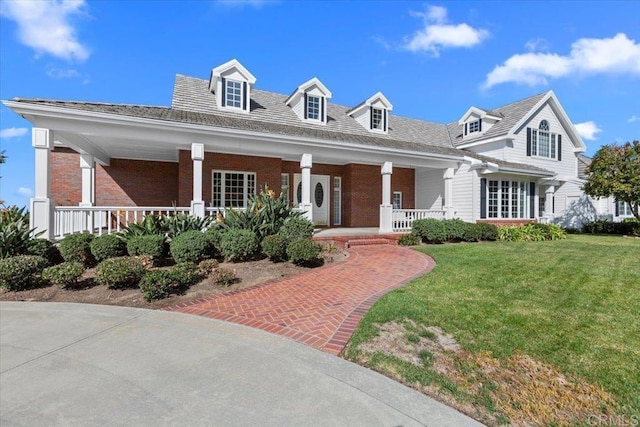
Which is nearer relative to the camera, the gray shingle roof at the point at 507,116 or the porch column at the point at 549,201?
the gray shingle roof at the point at 507,116

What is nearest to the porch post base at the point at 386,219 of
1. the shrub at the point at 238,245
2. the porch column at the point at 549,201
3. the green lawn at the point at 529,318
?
the green lawn at the point at 529,318

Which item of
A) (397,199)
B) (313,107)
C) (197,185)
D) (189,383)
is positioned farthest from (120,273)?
(397,199)

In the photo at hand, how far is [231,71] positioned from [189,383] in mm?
13914

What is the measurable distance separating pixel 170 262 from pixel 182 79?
10867 mm

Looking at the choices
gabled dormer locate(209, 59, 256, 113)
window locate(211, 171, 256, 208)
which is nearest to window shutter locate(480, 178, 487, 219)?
window locate(211, 171, 256, 208)

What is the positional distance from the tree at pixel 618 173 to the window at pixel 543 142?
3014 mm

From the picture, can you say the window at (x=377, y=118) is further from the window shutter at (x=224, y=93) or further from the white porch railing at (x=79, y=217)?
the white porch railing at (x=79, y=217)

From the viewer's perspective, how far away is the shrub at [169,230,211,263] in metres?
7.74

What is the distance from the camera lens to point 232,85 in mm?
14281

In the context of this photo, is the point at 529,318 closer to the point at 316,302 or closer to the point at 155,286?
the point at 316,302

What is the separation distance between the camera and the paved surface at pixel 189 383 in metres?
2.61

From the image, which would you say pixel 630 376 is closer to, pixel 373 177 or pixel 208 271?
pixel 208 271

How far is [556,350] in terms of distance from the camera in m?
3.80

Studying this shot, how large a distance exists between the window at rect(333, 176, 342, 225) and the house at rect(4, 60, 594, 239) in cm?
7
